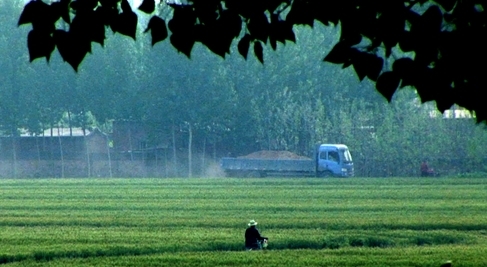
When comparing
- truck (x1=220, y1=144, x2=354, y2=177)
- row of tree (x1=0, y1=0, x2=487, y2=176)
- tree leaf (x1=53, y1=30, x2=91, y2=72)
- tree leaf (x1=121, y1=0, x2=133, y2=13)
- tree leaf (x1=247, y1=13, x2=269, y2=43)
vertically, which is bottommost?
truck (x1=220, y1=144, x2=354, y2=177)

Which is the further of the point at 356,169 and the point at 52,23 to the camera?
the point at 356,169

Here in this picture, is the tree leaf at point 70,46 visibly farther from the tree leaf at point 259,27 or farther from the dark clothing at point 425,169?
the dark clothing at point 425,169

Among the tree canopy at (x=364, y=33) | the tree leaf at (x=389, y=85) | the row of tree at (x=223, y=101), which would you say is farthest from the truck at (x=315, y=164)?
the tree leaf at (x=389, y=85)

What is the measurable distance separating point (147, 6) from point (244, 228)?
1968 cm

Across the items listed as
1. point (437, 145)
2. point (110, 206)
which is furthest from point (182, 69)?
point (110, 206)

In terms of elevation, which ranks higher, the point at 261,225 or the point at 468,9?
the point at 468,9

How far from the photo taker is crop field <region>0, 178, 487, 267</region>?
18406 mm

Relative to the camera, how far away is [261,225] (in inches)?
997

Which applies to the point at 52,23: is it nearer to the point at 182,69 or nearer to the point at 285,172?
the point at 285,172

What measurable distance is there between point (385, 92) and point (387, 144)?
6348cm

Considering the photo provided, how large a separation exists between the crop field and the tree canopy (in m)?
11.7

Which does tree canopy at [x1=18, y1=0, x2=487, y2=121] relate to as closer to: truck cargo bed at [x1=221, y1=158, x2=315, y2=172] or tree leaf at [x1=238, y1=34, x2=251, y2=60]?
tree leaf at [x1=238, y1=34, x2=251, y2=60]

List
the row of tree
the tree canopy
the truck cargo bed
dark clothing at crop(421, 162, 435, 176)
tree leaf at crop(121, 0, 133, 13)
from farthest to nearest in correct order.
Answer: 1. the row of tree
2. dark clothing at crop(421, 162, 435, 176)
3. the truck cargo bed
4. tree leaf at crop(121, 0, 133, 13)
5. the tree canopy

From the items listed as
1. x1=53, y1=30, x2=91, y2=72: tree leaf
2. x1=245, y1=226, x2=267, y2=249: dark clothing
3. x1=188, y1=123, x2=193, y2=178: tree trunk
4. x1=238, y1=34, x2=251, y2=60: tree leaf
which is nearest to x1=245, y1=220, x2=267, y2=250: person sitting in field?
x1=245, y1=226, x2=267, y2=249: dark clothing
